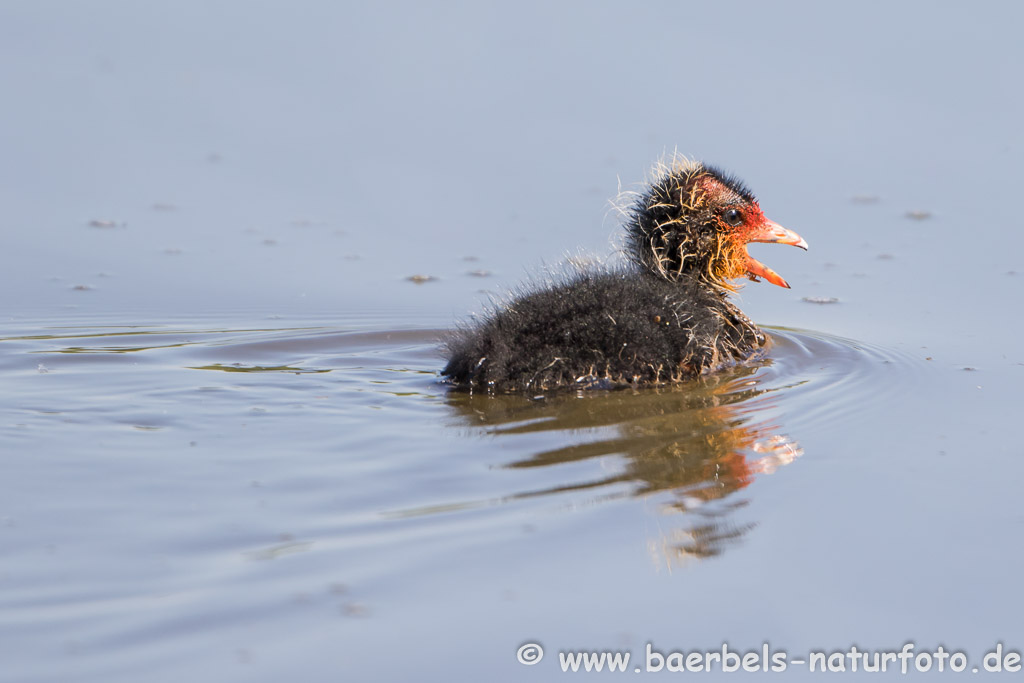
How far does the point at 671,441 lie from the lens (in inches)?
217

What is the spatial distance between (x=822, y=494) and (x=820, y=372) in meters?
2.07

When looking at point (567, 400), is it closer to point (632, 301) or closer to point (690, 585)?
point (632, 301)

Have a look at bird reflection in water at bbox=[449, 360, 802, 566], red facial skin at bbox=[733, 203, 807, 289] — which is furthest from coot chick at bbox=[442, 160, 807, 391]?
bird reflection in water at bbox=[449, 360, 802, 566]

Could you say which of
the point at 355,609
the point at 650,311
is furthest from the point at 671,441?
the point at 355,609

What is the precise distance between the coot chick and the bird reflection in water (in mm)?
140

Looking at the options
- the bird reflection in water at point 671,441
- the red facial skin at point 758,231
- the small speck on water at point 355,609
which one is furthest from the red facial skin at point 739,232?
the small speck on water at point 355,609

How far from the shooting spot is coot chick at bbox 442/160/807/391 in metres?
6.18

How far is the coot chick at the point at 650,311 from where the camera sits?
6.18m

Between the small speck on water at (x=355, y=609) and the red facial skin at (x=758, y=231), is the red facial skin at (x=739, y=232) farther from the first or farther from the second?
the small speck on water at (x=355, y=609)
